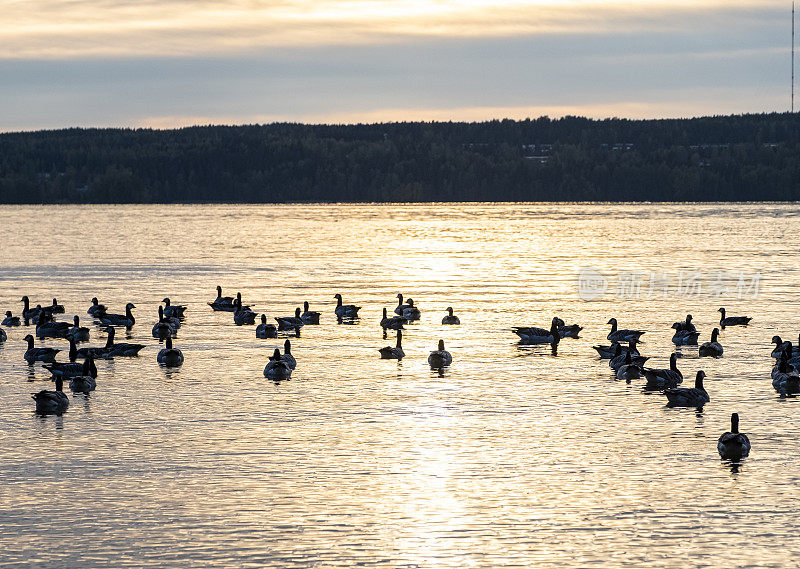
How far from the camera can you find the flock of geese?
1228 inches

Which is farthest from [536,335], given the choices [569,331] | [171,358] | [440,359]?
[171,358]

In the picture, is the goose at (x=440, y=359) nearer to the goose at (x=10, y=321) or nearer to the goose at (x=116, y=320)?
the goose at (x=116, y=320)

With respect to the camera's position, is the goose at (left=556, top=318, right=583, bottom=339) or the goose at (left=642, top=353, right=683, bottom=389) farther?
the goose at (left=556, top=318, right=583, bottom=339)

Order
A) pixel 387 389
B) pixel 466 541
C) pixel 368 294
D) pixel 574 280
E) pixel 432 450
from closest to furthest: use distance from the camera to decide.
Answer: pixel 466 541 < pixel 432 450 < pixel 387 389 < pixel 368 294 < pixel 574 280

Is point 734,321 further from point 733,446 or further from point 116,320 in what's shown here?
point 116,320

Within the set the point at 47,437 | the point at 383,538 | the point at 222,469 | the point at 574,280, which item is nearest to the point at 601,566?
the point at 383,538

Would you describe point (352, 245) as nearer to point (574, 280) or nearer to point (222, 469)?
point (574, 280)

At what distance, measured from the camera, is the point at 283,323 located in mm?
48250

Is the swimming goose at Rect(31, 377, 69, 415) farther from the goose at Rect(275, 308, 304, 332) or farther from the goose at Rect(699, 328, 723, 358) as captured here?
the goose at Rect(699, 328, 723, 358)

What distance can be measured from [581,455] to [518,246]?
3801 inches

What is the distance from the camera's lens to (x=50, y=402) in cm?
3009

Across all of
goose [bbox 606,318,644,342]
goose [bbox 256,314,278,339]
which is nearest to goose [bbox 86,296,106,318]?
goose [bbox 256,314,278,339]

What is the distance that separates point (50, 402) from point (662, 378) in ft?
Answer: 55.7

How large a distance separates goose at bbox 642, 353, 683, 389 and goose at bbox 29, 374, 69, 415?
650 inches
